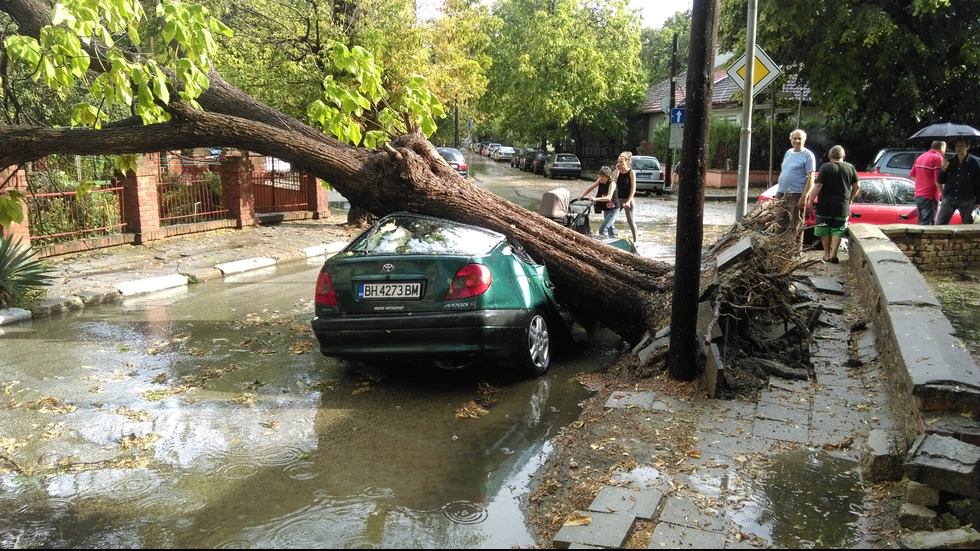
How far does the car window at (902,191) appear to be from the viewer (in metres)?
13.1

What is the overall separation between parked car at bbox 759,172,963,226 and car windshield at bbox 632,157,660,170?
1598 centimetres

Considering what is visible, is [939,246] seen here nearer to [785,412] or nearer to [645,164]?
[785,412]

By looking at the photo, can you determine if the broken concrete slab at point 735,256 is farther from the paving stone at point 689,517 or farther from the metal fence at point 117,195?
the metal fence at point 117,195

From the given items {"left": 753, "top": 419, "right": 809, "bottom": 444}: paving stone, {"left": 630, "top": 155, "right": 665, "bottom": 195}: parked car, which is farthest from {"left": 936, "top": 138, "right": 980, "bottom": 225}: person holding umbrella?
{"left": 630, "top": 155, "right": 665, "bottom": 195}: parked car

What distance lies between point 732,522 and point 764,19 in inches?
904

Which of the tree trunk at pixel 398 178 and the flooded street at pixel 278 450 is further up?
the tree trunk at pixel 398 178

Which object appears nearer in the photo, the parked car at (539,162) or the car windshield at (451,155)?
the car windshield at (451,155)

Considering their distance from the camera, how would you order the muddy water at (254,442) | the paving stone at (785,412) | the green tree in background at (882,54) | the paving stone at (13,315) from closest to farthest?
the muddy water at (254,442) → the paving stone at (785,412) → the paving stone at (13,315) → the green tree in background at (882,54)

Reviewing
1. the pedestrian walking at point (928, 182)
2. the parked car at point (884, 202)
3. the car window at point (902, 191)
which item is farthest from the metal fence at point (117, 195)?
the car window at point (902, 191)

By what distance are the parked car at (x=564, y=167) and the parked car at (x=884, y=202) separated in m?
27.4

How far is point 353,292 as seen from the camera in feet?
20.0

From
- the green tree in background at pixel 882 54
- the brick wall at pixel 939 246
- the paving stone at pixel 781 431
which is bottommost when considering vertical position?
the paving stone at pixel 781 431

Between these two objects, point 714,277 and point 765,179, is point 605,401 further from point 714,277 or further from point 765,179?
point 765,179

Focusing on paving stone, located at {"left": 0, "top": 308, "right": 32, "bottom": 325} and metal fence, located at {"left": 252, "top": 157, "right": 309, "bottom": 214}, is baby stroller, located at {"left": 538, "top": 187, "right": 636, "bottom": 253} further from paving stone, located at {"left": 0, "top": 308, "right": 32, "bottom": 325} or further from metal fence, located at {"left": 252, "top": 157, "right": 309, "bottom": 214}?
metal fence, located at {"left": 252, "top": 157, "right": 309, "bottom": 214}
